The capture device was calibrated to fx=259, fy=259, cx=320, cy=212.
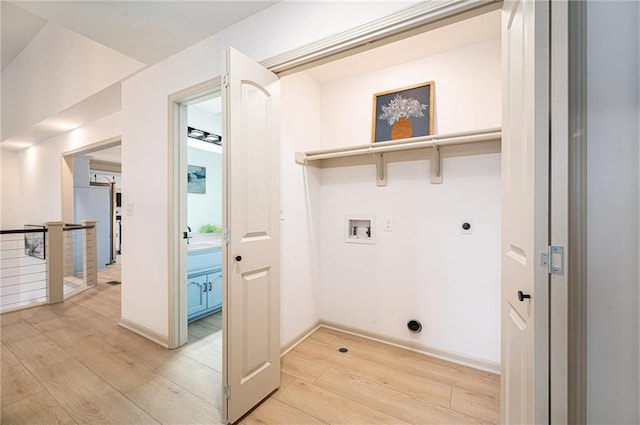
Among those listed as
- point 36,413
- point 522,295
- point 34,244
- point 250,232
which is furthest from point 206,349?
point 34,244

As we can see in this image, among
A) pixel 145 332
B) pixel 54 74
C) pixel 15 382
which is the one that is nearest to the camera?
pixel 15 382

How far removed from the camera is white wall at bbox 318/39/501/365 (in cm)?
203

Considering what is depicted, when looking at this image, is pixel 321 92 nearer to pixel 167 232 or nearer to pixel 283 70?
pixel 283 70

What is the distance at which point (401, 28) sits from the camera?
52.8 inches

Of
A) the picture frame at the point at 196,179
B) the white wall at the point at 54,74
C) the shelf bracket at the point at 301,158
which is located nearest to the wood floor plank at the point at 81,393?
the shelf bracket at the point at 301,158

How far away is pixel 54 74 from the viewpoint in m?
3.33

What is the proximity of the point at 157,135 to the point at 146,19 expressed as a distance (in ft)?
3.04

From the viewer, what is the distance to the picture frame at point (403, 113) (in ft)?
7.35

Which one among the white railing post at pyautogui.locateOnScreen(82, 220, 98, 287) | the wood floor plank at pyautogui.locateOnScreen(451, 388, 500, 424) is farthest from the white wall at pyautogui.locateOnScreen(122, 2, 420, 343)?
the white railing post at pyautogui.locateOnScreen(82, 220, 98, 287)

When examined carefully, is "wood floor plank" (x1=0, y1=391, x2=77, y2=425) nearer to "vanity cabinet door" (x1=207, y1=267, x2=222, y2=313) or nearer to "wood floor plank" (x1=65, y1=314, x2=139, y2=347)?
"wood floor plank" (x1=65, y1=314, x2=139, y2=347)

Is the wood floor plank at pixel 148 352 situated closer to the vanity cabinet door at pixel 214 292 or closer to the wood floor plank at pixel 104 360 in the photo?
the wood floor plank at pixel 104 360

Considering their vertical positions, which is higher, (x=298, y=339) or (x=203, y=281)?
(x=203, y=281)

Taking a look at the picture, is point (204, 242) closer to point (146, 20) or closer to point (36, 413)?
point (36, 413)

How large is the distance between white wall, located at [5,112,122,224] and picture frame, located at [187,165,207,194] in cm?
99
